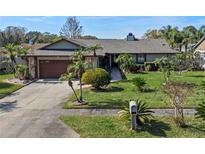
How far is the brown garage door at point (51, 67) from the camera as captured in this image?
29984mm

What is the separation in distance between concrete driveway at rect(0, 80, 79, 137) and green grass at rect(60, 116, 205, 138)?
1.79 ft

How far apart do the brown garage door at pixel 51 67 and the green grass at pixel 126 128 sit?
16859 millimetres

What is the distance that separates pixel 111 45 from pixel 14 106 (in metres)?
27.1

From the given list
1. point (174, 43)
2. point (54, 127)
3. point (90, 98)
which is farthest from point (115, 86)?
point (174, 43)

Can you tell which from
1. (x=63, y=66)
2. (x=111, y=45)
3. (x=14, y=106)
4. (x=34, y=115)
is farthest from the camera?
(x=111, y=45)

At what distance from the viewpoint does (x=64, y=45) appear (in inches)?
1257

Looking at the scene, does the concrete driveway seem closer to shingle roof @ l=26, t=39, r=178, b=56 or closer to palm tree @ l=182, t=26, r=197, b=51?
shingle roof @ l=26, t=39, r=178, b=56

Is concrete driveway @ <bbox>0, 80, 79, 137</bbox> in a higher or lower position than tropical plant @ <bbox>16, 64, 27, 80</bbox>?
lower

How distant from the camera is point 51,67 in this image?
30062 mm

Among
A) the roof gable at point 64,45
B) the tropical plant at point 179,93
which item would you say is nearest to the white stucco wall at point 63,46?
the roof gable at point 64,45

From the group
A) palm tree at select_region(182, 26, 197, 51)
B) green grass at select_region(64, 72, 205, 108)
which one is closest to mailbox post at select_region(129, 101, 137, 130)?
green grass at select_region(64, 72, 205, 108)

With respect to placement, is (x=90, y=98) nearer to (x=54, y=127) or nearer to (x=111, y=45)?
(x=54, y=127)

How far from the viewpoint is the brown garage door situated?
29984mm

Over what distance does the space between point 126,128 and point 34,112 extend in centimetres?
540
